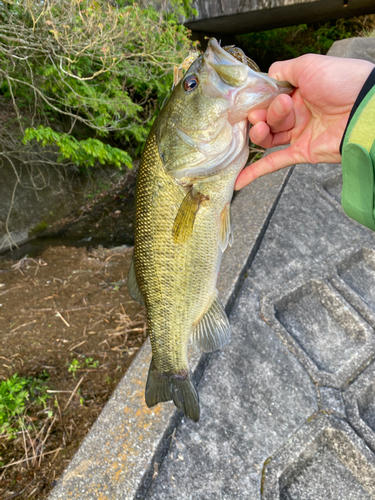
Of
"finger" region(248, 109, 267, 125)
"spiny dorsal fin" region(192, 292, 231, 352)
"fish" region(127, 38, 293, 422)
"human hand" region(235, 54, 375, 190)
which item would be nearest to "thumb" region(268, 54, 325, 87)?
"human hand" region(235, 54, 375, 190)

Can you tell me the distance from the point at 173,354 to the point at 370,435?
1274 mm

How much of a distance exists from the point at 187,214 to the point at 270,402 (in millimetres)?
1355

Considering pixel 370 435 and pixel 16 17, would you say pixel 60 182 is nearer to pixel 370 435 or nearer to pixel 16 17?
pixel 16 17

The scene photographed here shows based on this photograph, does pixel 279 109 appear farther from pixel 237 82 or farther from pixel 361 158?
pixel 361 158

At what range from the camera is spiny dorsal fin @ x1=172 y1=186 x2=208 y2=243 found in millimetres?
1554

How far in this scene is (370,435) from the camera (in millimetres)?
1893

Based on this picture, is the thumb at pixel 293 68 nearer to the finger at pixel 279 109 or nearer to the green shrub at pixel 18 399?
the finger at pixel 279 109

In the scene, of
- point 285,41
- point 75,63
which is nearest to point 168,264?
point 75,63

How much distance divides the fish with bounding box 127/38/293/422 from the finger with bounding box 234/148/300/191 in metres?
0.35

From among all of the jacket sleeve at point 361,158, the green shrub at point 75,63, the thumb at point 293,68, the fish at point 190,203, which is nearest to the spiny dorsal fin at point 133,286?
the fish at point 190,203

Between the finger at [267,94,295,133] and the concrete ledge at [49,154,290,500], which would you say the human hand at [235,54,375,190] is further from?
the concrete ledge at [49,154,290,500]

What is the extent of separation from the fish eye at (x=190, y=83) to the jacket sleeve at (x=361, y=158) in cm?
72

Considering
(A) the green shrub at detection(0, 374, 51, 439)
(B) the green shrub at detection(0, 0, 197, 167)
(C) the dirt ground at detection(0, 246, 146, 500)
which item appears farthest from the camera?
(B) the green shrub at detection(0, 0, 197, 167)

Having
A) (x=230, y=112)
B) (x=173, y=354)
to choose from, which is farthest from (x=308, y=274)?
(x=230, y=112)
